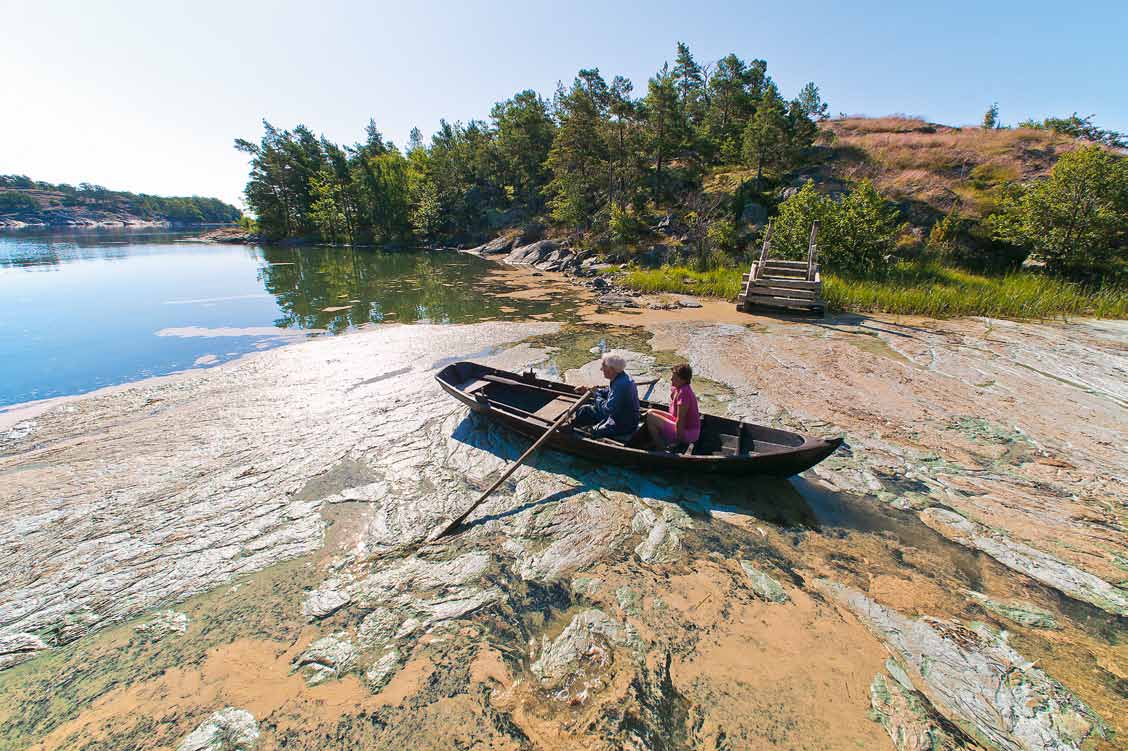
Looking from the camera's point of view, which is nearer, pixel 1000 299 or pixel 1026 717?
pixel 1026 717

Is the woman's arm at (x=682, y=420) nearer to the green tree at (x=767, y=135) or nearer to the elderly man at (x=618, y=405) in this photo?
the elderly man at (x=618, y=405)

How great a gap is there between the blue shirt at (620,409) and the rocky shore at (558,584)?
748 millimetres

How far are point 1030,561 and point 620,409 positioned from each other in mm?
4737

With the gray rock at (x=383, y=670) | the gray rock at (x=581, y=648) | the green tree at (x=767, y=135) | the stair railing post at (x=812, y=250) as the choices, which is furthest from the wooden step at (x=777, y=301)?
the gray rock at (x=383, y=670)

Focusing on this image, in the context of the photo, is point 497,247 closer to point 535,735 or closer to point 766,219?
point 766,219

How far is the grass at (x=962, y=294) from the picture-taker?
13.9 meters

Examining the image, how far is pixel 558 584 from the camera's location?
4484 mm

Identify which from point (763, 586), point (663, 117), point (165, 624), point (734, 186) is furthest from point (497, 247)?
point (763, 586)

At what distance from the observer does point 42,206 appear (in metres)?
104

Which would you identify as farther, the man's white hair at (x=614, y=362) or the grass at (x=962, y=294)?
the grass at (x=962, y=294)

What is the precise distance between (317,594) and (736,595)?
14.3 feet

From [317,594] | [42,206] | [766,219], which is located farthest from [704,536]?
[42,206]

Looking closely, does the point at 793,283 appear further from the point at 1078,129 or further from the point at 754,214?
the point at 1078,129

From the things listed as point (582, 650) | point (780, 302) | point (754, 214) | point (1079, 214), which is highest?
point (754, 214)
